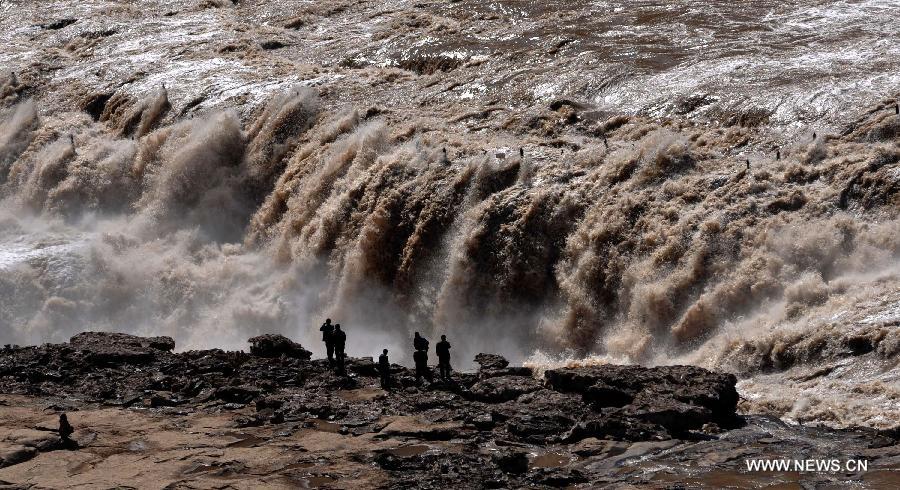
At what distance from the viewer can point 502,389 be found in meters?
16.0

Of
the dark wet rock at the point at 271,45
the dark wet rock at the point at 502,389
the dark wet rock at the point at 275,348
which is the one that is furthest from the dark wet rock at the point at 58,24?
the dark wet rock at the point at 502,389

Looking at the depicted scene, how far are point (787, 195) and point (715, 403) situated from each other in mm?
5668

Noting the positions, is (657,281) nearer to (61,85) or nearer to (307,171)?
(307,171)

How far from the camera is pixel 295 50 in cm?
3425

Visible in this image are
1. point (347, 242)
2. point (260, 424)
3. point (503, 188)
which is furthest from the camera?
point (347, 242)

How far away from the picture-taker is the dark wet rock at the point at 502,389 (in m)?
15.9

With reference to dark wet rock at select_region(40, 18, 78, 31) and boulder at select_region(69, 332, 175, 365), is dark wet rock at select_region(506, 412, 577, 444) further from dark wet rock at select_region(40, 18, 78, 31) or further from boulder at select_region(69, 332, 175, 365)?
dark wet rock at select_region(40, 18, 78, 31)

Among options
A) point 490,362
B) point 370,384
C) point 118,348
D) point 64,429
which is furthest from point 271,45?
point 64,429

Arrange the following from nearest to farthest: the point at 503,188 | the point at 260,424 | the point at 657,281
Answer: the point at 260,424
the point at 657,281
the point at 503,188

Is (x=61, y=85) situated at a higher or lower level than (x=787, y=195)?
higher

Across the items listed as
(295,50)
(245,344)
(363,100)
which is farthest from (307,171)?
(295,50)

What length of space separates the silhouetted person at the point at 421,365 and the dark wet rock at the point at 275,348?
311cm

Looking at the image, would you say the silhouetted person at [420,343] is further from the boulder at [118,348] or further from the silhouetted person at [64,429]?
the boulder at [118,348]

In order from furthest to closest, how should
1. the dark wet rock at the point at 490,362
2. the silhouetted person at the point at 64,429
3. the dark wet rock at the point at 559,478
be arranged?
the dark wet rock at the point at 490,362, the silhouetted person at the point at 64,429, the dark wet rock at the point at 559,478
